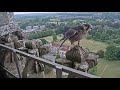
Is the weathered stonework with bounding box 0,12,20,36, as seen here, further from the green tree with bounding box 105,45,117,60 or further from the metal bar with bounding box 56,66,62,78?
the metal bar with bounding box 56,66,62,78

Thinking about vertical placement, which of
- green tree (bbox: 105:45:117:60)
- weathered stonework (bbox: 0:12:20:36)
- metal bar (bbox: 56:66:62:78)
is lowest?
green tree (bbox: 105:45:117:60)

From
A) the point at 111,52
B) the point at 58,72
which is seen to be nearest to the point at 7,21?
the point at 111,52

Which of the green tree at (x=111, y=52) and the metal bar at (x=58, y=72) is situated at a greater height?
the metal bar at (x=58, y=72)

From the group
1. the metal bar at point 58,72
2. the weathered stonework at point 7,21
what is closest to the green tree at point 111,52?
the weathered stonework at point 7,21

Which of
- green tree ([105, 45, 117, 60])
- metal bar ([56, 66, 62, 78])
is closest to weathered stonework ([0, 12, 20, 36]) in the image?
green tree ([105, 45, 117, 60])

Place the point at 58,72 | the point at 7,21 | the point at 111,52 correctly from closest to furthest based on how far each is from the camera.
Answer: the point at 58,72 → the point at 7,21 → the point at 111,52

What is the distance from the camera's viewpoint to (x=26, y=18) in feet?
8.78

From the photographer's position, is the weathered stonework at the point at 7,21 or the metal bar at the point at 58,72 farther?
the weathered stonework at the point at 7,21

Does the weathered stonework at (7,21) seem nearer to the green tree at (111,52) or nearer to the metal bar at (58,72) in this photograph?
the green tree at (111,52)

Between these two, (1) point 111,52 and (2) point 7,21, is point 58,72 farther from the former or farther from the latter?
(1) point 111,52

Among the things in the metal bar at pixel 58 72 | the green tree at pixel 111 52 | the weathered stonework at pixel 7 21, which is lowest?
the green tree at pixel 111 52
